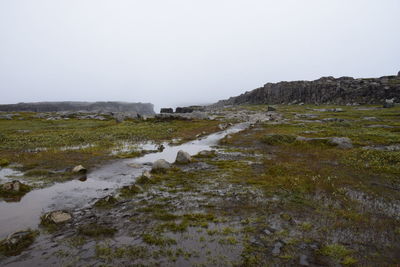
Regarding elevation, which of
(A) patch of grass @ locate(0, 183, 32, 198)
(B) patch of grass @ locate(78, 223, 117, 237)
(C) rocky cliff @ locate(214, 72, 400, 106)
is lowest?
(B) patch of grass @ locate(78, 223, 117, 237)

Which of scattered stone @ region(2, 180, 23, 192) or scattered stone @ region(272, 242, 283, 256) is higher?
scattered stone @ region(2, 180, 23, 192)

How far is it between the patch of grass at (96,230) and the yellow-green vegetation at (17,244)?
2.14 m

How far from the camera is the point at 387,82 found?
11162cm

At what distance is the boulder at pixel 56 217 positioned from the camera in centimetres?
1201

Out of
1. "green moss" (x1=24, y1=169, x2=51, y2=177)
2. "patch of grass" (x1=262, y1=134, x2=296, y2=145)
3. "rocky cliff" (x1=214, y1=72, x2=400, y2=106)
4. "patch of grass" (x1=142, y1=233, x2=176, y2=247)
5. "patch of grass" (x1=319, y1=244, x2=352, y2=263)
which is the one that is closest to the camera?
"patch of grass" (x1=319, y1=244, x2=352, y2=263)

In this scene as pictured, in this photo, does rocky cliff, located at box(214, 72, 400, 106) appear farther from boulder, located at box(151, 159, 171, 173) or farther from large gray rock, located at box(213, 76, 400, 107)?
boulder, located at box(151, 159, 171, 173)

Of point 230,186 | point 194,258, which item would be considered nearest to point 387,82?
point 230,186

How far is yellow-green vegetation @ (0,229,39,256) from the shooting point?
376 inches

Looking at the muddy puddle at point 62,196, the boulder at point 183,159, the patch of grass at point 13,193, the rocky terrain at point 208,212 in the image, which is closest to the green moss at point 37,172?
the rocky terrain at point 208,212

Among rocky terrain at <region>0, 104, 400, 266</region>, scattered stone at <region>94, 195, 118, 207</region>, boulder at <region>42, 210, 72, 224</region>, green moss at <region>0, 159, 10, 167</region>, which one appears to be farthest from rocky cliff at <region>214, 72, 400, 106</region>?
green moss at <region>0, 159, 10, 167</region>

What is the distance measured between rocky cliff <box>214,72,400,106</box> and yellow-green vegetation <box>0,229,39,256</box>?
132m

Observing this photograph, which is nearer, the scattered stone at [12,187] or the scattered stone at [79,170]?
the scattered stone at [12,187]

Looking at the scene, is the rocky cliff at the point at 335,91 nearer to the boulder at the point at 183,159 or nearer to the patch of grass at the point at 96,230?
the boulder at the point at 183,159

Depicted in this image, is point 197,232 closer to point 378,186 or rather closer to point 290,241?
point 290,241
